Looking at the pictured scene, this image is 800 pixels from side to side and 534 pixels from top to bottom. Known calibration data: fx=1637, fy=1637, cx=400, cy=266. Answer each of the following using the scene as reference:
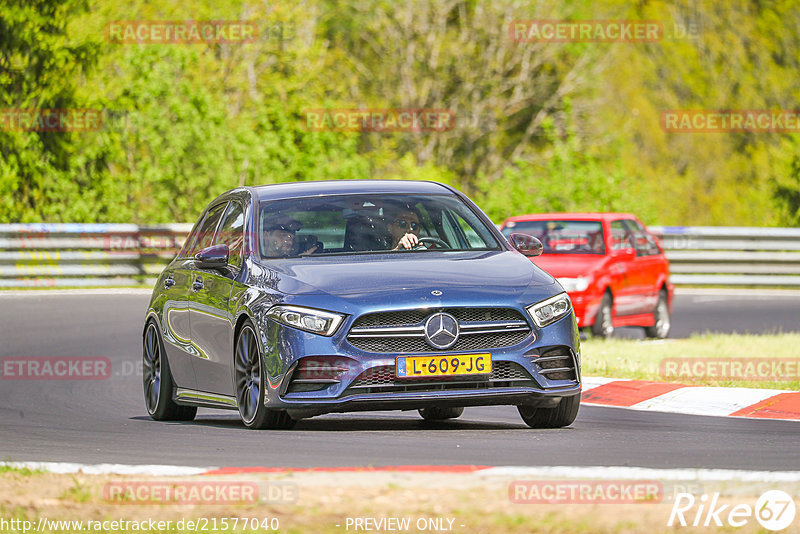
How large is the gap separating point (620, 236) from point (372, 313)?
1272cm

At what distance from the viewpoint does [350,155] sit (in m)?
35.1

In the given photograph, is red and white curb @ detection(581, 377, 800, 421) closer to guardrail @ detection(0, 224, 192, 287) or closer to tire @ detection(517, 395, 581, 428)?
tire @ detection(517, 395, 581, 428)

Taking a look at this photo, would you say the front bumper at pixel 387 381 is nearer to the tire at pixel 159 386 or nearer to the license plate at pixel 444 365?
the license plate at pixel 444 365

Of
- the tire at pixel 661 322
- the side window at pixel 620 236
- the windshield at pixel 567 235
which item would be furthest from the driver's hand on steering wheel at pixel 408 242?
the tire at pixel 661 322

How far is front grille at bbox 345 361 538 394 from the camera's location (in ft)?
30.5

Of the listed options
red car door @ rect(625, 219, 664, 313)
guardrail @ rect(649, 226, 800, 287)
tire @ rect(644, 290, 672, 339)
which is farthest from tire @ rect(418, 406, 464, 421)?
guardrail @ rect(649, 226, 800, 287)

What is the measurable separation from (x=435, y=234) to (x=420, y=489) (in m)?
3.96

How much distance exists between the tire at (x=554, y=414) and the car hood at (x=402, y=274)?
0.78m

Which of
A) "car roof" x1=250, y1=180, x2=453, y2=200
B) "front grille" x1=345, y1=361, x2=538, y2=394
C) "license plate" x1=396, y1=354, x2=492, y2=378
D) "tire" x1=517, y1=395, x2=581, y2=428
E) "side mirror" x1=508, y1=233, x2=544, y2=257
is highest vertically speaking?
"car roof" x1=250, y1=180, x2=453, y2=200

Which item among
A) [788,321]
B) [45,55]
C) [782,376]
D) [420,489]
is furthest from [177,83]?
[420,489]

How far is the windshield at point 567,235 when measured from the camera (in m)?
21.0

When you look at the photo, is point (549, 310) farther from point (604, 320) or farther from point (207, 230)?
point (604, 320)

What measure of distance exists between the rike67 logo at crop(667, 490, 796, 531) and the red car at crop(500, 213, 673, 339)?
13.0 metres

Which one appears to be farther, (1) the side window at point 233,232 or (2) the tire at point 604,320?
(2) the tire at point 604,320
